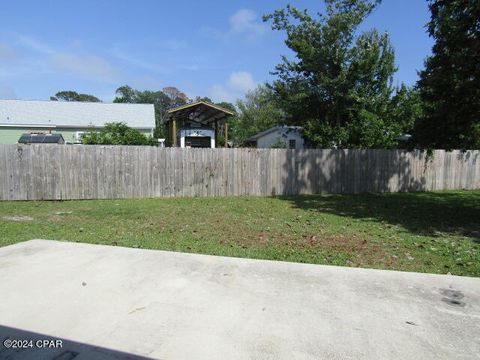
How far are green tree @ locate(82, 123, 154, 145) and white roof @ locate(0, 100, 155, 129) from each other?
1018 centimetres

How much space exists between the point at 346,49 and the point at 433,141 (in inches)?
343

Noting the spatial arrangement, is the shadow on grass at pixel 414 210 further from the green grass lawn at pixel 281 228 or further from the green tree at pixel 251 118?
the green tree at pixel 251 118

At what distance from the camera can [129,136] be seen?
59.8ft

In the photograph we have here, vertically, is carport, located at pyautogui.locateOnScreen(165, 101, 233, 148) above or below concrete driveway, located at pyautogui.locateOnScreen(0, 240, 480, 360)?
above

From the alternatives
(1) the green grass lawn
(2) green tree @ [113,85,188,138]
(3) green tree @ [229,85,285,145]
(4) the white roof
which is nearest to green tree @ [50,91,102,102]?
(2) green tree @ [113,85,188,138]

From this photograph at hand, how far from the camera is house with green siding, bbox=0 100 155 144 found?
27.8 m

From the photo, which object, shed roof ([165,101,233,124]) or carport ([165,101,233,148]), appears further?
carport ([165,101,233,148])

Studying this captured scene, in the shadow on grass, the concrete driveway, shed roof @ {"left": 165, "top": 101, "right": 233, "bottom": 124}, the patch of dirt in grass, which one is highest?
shed roof @ {"left": 165, "top": 101, "right": 233, "bottom": 124}

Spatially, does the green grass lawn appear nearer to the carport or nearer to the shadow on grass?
the shadow on grass

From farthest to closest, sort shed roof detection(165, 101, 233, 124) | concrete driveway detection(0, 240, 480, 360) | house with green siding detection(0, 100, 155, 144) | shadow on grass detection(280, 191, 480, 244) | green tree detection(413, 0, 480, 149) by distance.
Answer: house with green siding detection(0, 100, 155, 144) < shed roof detection(165, 101, 233, 124) < green tree detection(413, 0, 480, 149) < shadow on grass detection(280, 191, 480, 244) < concrete driveway detection(0, 240, 480, 360)

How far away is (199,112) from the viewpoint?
2647 centimetres

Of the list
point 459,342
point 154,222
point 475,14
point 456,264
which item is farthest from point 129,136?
point 459,342

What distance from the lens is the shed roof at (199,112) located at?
23.3 m

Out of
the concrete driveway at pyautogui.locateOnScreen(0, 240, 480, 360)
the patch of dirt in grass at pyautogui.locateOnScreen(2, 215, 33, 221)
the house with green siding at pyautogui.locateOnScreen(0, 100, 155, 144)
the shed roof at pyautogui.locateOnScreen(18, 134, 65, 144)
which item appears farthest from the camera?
the house with green siding at pyautogui.locateOnScreen(0, 100, 155, 144)
